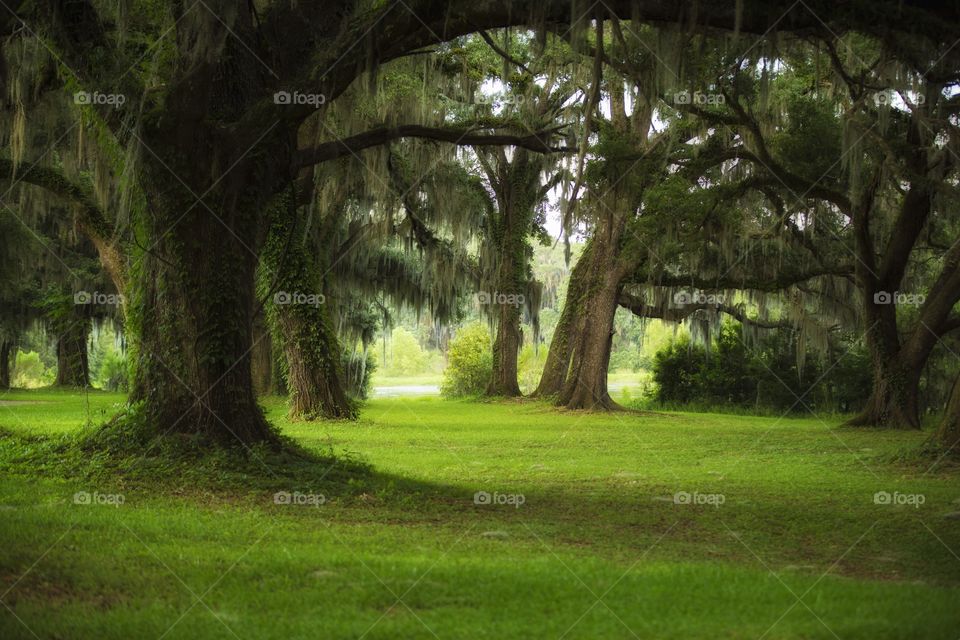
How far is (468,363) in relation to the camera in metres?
38.4

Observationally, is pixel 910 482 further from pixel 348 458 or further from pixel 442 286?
pixel 442 286

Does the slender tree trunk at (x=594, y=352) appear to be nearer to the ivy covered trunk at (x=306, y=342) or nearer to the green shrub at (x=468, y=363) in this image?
the ivy covered trunk at (x=306, y=342)

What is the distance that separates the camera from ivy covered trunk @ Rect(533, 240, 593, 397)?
2559 cm

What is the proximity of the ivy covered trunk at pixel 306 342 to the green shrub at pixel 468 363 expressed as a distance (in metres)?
19.3

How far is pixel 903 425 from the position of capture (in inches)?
728

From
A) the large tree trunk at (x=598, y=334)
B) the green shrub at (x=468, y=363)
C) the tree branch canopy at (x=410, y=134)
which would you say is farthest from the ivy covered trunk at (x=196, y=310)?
the green shrub at (x=468, y=363)

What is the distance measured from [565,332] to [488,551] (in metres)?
20.4

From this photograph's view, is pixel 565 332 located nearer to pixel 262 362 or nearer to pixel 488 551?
pixel 262 362

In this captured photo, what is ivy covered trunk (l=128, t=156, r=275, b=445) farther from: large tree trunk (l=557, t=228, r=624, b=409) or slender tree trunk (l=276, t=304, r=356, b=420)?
large tree trunk (l=557, t=228, r=624, b=409)

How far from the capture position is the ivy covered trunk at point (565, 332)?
25594mm

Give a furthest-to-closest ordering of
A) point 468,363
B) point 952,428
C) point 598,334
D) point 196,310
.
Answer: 1. point 468,363
2. point 598,334
3. point 952,428
4. point 196,310

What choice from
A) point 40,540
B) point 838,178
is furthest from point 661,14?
point 838,178

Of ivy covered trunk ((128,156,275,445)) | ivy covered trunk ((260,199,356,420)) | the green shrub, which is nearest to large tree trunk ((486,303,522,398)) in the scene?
the green shrub

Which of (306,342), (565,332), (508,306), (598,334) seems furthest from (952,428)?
(508,306)
